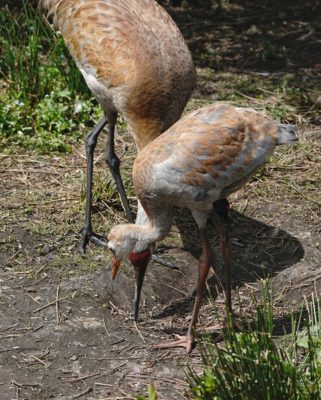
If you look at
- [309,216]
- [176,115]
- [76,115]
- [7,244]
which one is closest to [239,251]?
[309,216]

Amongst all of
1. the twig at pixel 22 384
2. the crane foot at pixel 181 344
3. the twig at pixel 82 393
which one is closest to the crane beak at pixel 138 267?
the crane foot at pixel 181 344

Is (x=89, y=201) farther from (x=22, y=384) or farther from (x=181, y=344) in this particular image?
(x=22, y=384)

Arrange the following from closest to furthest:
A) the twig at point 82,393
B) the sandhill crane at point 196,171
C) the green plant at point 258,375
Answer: the green plant at point 258,375 → the twig at point 82,393 → the sandhill crane at point 196,171

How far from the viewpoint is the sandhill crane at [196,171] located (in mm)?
5465

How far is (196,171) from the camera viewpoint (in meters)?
5.48

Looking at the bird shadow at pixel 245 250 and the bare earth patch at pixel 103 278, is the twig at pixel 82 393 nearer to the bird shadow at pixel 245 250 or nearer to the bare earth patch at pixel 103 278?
the bare earth patch at pixel 103 278

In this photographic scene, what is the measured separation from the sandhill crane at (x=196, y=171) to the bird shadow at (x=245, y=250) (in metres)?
0.42

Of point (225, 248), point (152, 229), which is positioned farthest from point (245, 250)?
point (152, 229)

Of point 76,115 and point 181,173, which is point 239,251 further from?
point 76,115

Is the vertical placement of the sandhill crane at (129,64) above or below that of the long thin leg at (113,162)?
above

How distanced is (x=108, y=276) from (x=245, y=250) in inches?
42.7

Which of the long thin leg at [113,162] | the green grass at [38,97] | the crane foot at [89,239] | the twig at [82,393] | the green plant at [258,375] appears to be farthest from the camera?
the green grass at [38,97]

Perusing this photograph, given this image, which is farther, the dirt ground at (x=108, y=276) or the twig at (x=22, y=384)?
the dirt ground at (x=108, y=276)

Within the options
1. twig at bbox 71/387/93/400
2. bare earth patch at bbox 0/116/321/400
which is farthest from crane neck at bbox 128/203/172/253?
twig at bbox 71/387/93/400
